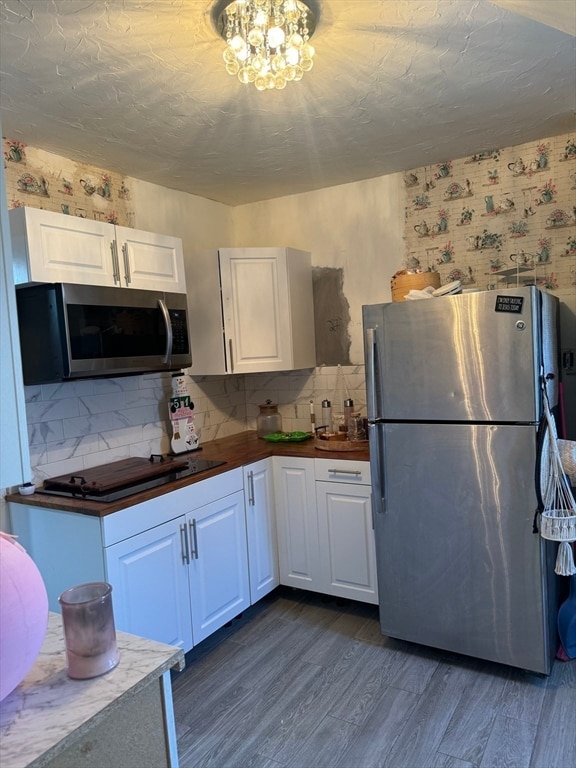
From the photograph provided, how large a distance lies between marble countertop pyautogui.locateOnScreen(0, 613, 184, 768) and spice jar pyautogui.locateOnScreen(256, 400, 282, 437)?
2.43 metres

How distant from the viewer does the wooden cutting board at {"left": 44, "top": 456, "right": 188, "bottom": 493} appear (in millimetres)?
2217

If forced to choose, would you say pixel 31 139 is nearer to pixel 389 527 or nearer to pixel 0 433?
pixel 0 433

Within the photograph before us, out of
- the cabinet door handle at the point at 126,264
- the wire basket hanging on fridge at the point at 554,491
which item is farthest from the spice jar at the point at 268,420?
the wire basket hanging on fridge at the point at 554,491

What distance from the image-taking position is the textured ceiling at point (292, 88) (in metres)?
1.58

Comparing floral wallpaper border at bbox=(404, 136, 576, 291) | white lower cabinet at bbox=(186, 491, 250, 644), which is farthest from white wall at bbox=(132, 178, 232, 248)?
white lower cabinet at bbox=(186, 491, 250, 644)

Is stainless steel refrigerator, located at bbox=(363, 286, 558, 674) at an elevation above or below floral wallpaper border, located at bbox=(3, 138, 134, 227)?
below

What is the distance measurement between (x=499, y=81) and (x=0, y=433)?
2.15 m

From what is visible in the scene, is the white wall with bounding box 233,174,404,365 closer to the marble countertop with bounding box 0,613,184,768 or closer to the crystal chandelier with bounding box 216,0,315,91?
the crystal chandelier with bounding box 216,0,315,91

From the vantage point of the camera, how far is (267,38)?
1.60 metres

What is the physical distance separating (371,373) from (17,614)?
1819 millimetres

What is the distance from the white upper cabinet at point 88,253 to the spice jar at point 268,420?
1097 mm

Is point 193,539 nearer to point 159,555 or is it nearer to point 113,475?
point 159,555

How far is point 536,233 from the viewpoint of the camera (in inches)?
108

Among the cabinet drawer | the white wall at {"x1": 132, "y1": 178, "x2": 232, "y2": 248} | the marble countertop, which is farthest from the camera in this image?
the white wall at {"x1": 132, "y1": 178, "x2": 232, "y2": 248}
